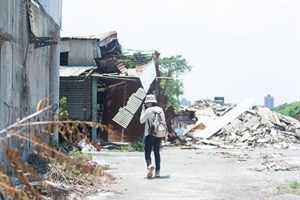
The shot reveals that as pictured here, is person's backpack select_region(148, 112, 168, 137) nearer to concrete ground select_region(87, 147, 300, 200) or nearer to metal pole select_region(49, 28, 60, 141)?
concrete ground select_region(87, 147, 300, 200)

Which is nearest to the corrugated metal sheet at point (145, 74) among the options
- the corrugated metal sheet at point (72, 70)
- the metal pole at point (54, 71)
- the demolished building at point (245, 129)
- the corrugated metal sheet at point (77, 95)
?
the corrugated metal sheet at point (72, 70)

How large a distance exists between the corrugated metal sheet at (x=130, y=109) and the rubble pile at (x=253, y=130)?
5.88 metres

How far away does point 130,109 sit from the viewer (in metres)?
25.4

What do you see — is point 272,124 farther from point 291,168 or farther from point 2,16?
point 2,16

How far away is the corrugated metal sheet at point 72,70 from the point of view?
80.9ft

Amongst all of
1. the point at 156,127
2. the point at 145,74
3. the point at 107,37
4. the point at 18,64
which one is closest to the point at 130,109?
the point at 145,74

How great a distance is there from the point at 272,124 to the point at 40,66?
23.8 meters

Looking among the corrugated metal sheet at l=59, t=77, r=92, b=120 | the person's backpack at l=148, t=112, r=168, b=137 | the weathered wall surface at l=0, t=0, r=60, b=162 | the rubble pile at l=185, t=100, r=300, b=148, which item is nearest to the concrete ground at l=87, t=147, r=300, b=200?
the person's backpack at l=148, t=112, r=168, b=137

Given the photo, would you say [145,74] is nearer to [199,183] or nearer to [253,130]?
[253,130]

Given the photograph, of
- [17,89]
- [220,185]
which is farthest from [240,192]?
[17,89]

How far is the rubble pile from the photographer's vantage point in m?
31.5

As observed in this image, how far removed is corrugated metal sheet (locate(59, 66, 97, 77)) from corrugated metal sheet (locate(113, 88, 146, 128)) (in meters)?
2.30

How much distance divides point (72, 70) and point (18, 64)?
13915mm

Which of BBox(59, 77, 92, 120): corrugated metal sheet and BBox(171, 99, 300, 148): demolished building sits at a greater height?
BBox(59, 77, 92, 120): corrugated metal sheet
